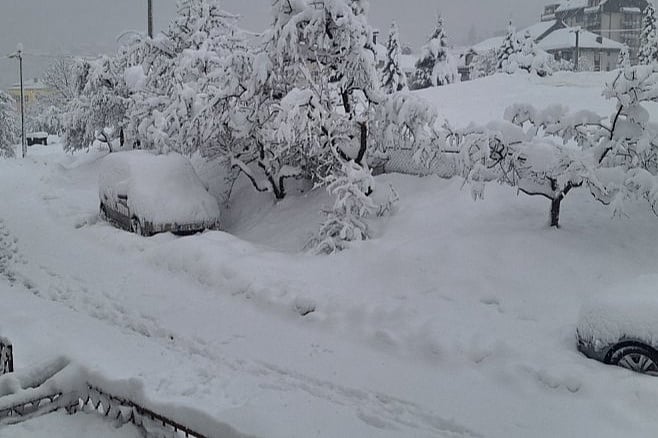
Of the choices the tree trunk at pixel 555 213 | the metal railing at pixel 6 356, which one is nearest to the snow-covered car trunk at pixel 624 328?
the tree trunk at pixel 555 213

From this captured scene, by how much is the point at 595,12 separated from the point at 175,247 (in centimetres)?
2778

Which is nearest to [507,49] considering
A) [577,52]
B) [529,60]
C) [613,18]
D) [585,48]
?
[529,60]

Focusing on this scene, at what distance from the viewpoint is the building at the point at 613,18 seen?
29.3 m

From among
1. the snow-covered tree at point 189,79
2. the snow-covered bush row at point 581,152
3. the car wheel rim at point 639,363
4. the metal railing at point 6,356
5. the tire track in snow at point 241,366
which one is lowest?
the tire track in snow at point 241,366

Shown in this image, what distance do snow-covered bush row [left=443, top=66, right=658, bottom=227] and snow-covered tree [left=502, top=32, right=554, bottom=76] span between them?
27849 millimetres

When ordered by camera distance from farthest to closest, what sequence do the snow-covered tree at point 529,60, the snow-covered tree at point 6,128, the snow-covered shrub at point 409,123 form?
the snow-covered tree at point 529,60 < the snow-covered tree at point 6,128 < the snow-covered shrub at point 409,123

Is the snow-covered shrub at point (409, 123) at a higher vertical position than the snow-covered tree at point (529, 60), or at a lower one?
lower

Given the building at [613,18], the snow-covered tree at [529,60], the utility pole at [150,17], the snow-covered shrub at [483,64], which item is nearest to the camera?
the utility pole at [150,17]

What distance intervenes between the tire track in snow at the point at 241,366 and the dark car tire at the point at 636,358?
2012mm

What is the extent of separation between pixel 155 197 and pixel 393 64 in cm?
2744

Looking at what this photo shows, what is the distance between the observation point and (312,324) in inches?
305

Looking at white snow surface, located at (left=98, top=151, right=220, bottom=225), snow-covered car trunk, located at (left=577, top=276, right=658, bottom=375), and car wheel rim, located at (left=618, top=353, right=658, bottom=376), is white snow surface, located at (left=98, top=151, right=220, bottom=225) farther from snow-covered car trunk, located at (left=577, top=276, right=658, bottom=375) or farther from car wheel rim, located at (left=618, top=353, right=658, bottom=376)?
car wheel rim, located at (left=618, top=353, right=658, bottom=376)

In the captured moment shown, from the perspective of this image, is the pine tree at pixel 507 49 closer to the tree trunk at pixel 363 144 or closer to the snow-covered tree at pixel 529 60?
the snow-covered tree at pixel 529 60

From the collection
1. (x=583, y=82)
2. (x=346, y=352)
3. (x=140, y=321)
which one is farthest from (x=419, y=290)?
(x=583, y=82)
